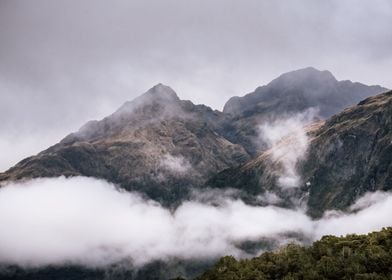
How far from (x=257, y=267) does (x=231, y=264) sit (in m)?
13.6

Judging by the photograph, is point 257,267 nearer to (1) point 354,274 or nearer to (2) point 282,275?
(2) point 282,275

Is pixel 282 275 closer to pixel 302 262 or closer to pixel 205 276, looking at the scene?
pixel 302 262

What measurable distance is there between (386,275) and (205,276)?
224ft

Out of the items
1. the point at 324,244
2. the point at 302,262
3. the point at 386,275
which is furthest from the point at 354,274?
the point at 324,244

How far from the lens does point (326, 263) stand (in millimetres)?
170375

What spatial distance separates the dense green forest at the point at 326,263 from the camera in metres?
161

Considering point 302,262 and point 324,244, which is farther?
point 324,244

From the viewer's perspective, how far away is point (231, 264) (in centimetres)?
19662

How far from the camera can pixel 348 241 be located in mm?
191125

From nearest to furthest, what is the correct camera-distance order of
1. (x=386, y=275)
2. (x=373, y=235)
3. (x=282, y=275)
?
(x=386, y=275)
(x=282, y=275)
(x=373, y=235)

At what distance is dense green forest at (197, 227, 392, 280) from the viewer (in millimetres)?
161375

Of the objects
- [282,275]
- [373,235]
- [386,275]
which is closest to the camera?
[386,275]

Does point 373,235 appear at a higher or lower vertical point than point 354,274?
higher

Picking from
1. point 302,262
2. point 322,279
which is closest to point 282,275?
point 302,262
